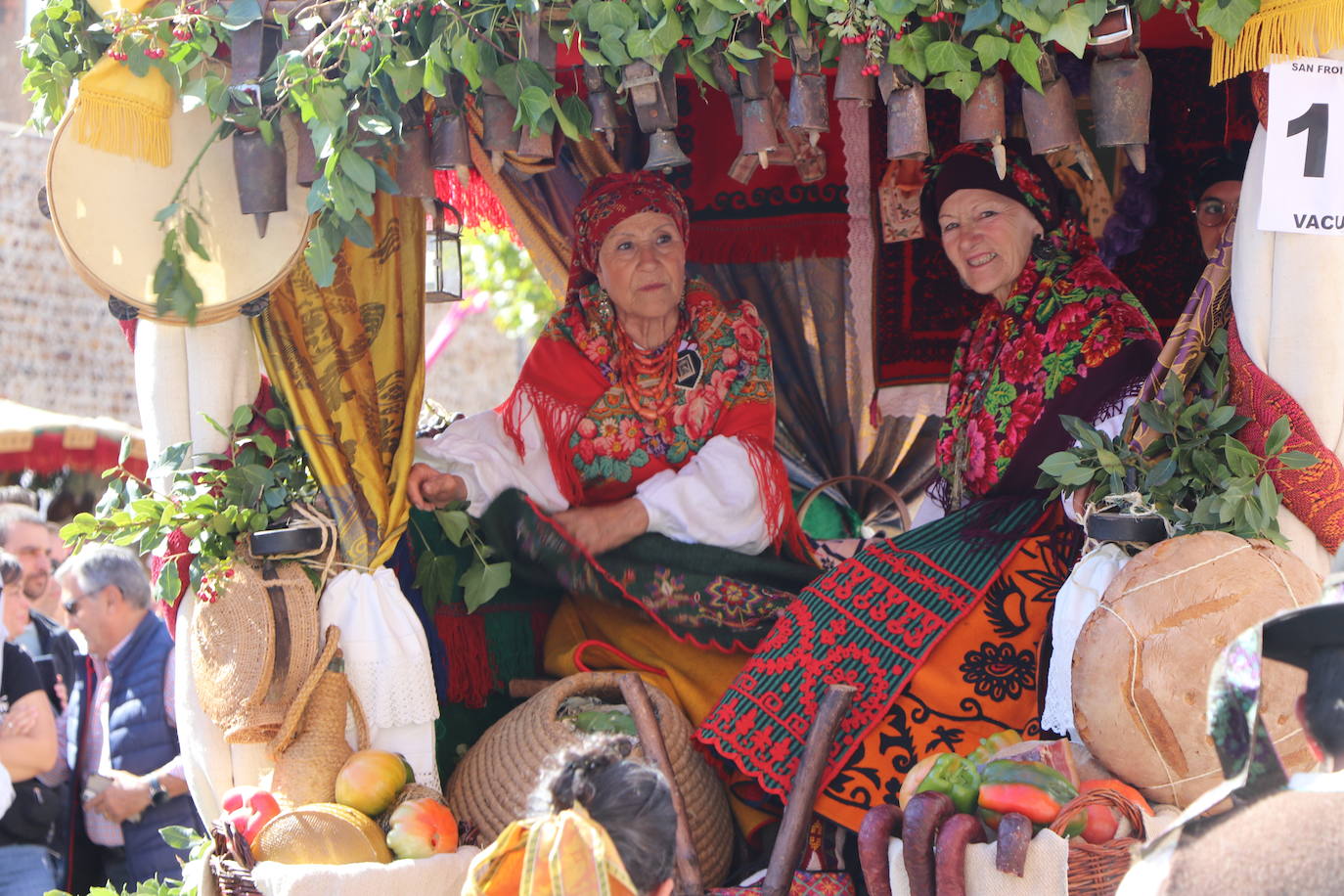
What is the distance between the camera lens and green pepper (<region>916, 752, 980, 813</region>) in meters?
3.04

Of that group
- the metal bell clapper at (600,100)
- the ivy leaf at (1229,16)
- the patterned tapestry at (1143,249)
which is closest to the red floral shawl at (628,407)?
the patterned tapestry at (1143,249)

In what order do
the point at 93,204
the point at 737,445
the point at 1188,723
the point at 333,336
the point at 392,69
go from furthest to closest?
the point at 737,445 < the point at 333,336 < the point at 93,204 < the point at 392,69 < the point at 1188,723

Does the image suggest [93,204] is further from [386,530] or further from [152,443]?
[386,530]

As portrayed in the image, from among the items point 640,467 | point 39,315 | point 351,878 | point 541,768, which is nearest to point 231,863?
point 351,878

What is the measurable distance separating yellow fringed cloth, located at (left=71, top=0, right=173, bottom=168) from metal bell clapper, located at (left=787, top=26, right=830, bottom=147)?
5.29 ft

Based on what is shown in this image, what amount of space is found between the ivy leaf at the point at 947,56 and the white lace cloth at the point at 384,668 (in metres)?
1.96

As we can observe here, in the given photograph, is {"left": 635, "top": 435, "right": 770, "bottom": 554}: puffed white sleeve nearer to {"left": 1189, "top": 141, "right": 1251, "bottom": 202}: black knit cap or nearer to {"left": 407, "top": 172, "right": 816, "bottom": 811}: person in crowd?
{"left": 407, "top": 172, "right": 816, "bottom": 811}: person in crowd

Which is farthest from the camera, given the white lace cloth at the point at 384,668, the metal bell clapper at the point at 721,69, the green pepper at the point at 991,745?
the white lace cloth at the point at 384,668

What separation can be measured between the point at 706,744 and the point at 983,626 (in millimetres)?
836

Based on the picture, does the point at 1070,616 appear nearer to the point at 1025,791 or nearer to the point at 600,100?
the point at 1025,791

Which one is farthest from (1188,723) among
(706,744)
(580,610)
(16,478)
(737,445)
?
(16,478)

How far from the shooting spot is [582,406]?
4695mm

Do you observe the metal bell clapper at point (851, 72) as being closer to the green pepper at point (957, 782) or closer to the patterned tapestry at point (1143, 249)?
the patterned tapestry at point (1143, 249)

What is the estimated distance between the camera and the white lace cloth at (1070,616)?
338cm
